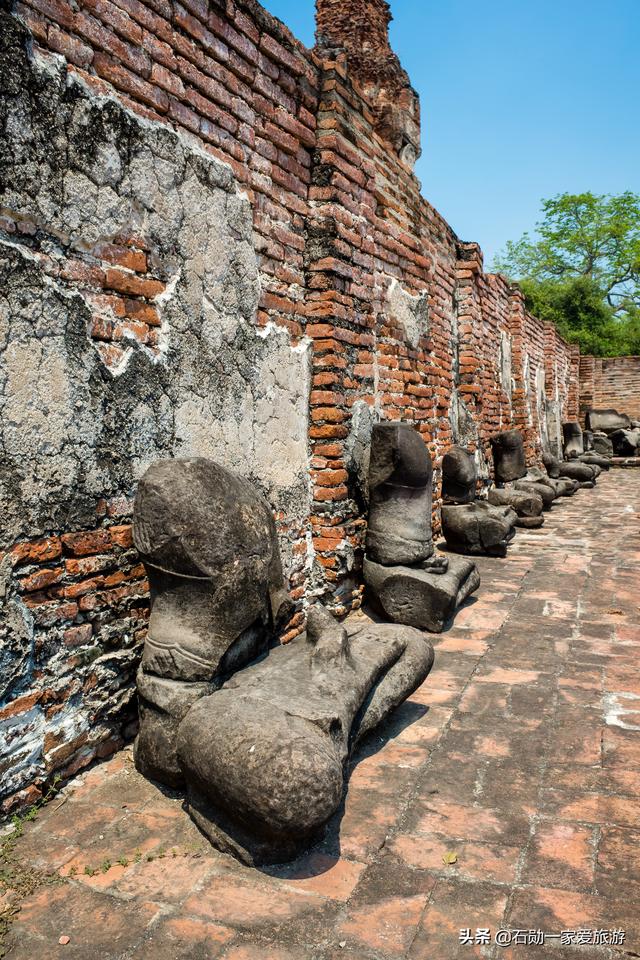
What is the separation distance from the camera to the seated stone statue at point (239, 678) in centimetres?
192

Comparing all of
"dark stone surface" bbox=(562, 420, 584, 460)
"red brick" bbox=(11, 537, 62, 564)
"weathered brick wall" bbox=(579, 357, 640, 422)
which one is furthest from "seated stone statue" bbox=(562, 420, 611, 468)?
"red brick" bbox=(11, 537, 62, 564)

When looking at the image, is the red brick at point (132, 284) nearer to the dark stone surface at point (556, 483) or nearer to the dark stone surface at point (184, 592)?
the dark stone surface at point (184, 592)

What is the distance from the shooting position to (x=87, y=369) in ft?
8.16

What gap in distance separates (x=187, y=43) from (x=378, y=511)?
109 inches

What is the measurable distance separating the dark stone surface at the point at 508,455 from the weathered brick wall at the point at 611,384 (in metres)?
12.9

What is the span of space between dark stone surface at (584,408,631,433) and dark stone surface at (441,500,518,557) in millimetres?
14133

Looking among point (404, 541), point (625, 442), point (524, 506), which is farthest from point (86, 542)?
point (625, 442)

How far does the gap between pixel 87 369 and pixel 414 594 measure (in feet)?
8.25

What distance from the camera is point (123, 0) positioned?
261cm

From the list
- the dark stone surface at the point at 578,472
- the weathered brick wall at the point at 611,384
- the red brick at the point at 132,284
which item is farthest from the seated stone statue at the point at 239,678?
the weathered brick wall at the point at 611,384

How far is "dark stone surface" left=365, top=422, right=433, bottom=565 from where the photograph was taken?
416cm

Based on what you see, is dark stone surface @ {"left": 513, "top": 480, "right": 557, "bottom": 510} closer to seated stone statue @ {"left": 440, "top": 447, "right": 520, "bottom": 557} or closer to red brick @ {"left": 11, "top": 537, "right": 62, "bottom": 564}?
seated stone statue @ {"left": 440, "top": 447, "right": 520, "bottom": 557}

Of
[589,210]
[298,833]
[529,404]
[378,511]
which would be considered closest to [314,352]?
[378,511]

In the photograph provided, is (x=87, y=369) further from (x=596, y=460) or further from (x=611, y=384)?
(x=611, y=384)
